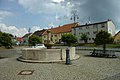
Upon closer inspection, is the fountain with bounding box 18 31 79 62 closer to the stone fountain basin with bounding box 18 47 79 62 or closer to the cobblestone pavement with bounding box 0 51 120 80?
the stone fountain basin with bounding box 18 47 79 62

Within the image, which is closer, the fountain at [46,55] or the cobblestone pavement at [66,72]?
the cobblestone pavement at [66,72]

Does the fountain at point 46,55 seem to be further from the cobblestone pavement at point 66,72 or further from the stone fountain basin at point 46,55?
the cobblestone pavement at point 66,72

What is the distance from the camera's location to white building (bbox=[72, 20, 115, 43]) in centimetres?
5822

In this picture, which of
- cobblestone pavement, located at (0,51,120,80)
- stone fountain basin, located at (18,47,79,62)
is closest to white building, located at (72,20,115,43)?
stone fountain basin, located at (18,47,79,62)

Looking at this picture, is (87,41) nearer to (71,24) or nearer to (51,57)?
(71,24)

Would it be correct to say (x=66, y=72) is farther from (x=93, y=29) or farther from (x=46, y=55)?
(x=93, y=29)

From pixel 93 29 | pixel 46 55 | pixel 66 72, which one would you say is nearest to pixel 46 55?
pixel 46 55

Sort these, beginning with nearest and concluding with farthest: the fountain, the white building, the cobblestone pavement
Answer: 1. the cobblestone pavement
2. the fountain
3. the white building

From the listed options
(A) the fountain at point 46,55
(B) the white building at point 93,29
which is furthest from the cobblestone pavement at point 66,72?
(B) the white building at point 93,29

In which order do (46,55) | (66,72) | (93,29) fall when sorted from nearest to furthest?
1. (66,72)
2. (46,55)
3. (93,29)

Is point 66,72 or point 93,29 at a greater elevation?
point 93,29

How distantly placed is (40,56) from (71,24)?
65.1m

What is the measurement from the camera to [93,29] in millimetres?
62938

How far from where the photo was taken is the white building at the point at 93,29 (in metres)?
58.2
